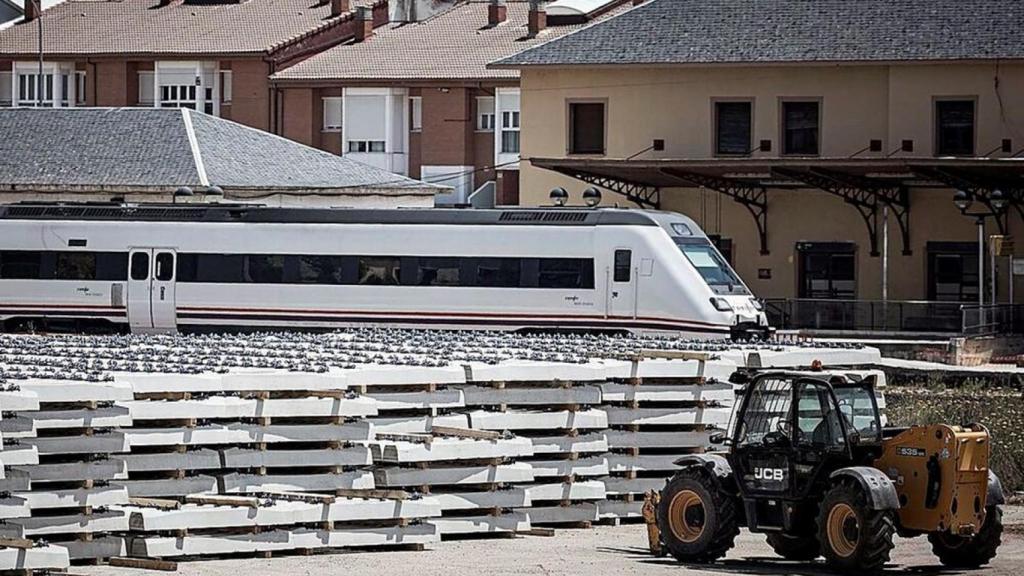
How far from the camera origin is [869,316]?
4075cm

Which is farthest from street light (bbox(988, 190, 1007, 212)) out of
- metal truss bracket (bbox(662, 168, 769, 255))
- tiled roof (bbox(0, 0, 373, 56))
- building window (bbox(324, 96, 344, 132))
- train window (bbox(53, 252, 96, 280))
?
tiled roof (bbox(0, 0, 373, 56))

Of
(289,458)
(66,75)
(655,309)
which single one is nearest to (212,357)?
(289,458)

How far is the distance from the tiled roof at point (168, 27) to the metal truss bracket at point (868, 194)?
87.4 feet

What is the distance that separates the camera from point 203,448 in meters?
17.2

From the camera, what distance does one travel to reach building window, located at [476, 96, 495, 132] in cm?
6406

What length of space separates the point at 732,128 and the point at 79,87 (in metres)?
30.1

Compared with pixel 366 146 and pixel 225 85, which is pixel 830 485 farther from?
pixel 225 85

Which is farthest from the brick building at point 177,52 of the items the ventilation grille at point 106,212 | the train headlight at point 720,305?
the train headlight at point 720,305

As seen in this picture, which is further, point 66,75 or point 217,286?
point 66,75

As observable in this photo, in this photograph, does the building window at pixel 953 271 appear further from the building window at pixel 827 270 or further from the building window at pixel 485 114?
the building window at pixel 485 114

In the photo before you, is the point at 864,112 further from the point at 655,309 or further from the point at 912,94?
the point at 655,309

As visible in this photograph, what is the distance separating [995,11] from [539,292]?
1600 cm

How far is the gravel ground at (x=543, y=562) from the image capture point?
640 inches

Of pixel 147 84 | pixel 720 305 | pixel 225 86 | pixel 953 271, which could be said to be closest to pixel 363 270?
pixel 720 305
